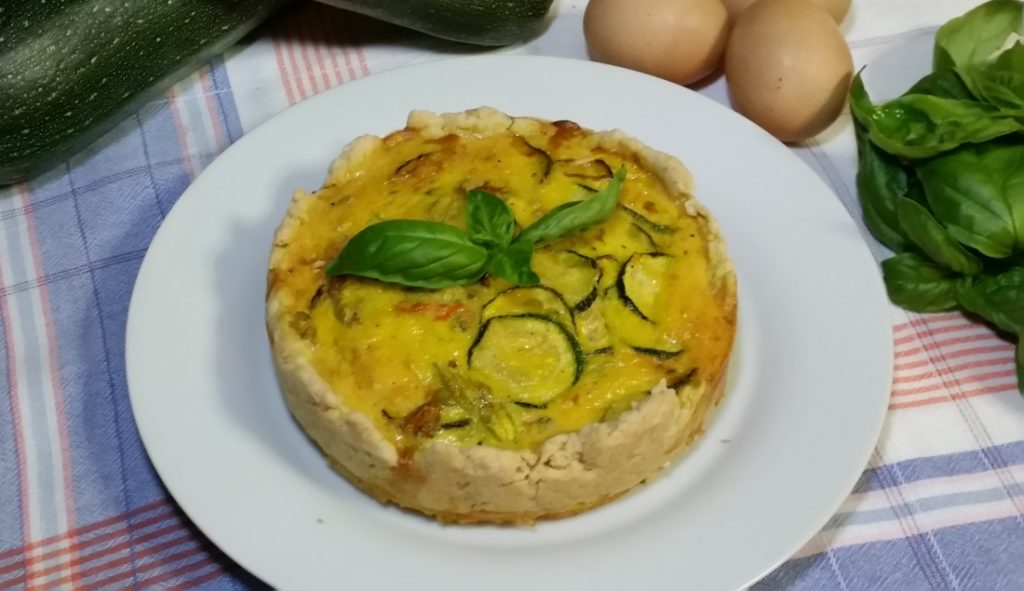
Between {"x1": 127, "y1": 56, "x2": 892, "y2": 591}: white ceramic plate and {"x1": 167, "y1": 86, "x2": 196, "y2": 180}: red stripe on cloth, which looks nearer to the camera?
{"x1": 127, "y1": 56, "x2": 892, "y2": 591}: white ceramic plate

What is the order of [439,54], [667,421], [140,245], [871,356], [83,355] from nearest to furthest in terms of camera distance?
[667,421] → [871,356] → [83,355] → [140,245] → [439,54]

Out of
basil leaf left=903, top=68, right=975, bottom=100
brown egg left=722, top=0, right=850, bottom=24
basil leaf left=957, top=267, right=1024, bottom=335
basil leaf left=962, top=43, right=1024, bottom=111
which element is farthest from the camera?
brown egg left=722, top=0, right=850, bottom=24

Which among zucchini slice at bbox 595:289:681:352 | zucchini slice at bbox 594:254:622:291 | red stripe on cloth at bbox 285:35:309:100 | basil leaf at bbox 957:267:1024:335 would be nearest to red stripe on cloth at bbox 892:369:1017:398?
basil leaf at bbox 957:267:1024:335

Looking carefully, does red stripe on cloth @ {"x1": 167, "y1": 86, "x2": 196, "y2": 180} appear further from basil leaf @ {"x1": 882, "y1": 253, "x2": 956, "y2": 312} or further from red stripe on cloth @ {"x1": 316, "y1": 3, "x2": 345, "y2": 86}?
basil leaf @ {"x1": 882, "y1": 253, "x2": 956, "y2": 312}

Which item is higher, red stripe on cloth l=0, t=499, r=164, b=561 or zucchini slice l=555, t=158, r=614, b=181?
zucchini slice l=555, t=158, r=614, b=181

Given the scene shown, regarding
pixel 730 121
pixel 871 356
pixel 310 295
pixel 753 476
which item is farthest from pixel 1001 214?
pixel 310 295

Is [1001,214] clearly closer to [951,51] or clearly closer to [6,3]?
[951,51]
